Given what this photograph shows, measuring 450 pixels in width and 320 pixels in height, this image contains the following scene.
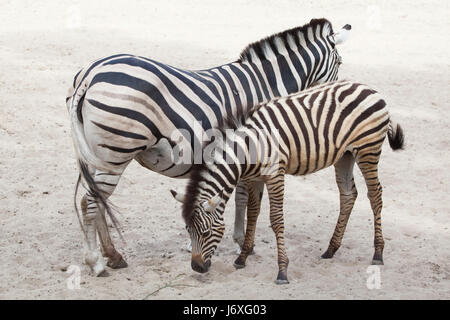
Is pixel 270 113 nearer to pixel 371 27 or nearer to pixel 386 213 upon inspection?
pixel 386 213

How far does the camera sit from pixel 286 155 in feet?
19.2

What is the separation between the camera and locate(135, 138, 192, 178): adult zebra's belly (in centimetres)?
585

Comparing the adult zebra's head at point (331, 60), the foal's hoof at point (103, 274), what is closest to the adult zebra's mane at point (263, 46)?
the adult zebra's head at point (331, 60)

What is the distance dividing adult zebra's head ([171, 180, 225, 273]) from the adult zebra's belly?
49 centimetres

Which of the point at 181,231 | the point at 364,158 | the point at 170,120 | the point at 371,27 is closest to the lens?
the point at 170,120

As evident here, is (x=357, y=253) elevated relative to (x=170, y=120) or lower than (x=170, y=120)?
lower

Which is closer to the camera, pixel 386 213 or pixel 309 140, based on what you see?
pixel 309 140

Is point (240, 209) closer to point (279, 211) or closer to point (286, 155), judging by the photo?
point (279, 211)

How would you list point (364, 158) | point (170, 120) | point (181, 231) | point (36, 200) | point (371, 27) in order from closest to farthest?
point (170, 120) < point (364, 158) < point (181, 231) < point (36, 200) < point (371, 27)

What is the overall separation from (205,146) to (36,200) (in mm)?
3148

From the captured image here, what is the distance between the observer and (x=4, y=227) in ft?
23.5

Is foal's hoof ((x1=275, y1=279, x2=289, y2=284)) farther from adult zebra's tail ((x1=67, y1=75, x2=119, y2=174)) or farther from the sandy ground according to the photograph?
adult zebra's tail ((x1=67, y1=75, x2=119, y2=174))

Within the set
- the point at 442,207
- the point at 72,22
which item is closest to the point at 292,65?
the point at 442,207

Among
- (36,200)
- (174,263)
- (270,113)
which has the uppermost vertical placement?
(270,113)
